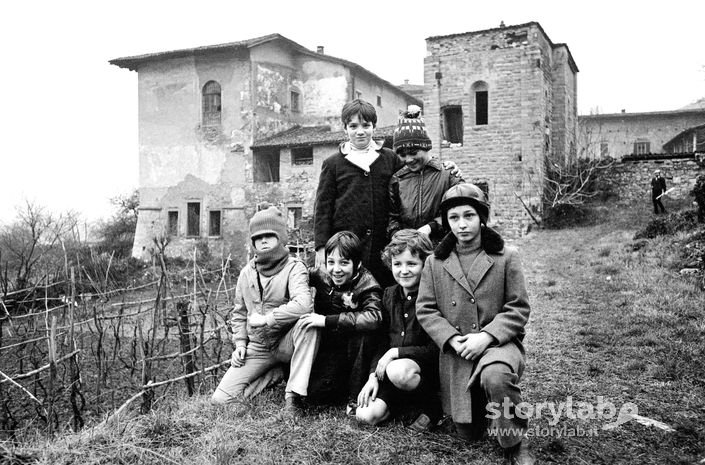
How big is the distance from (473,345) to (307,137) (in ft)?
59.4

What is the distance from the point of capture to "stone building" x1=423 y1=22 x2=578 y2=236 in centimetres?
1794

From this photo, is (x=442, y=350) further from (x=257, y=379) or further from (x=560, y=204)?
(x=560, y=204)

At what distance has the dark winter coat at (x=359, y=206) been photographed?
3869mm

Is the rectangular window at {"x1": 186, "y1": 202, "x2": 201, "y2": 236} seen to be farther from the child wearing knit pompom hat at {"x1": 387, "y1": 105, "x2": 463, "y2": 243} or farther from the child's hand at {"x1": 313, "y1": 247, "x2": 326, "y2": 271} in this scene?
the child wearing knit pompom hat at {"x1": 387, "y1": 105, "x2": 463, "y2": 243}

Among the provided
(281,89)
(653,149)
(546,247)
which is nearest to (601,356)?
(546,247)

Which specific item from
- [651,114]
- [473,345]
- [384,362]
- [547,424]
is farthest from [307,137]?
[651,114]

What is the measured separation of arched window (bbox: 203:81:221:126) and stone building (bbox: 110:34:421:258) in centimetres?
4

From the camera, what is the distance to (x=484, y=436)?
120 inches

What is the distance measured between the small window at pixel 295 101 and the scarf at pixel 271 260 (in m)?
19.5

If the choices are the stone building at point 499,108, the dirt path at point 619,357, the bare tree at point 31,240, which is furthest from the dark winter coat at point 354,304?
the stone building at point 499,108

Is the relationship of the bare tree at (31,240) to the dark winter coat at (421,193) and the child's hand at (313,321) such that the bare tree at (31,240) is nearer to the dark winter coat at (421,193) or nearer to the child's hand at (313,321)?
the child's hand at (313,321)

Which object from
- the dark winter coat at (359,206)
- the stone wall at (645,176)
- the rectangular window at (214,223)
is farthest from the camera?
the rectangular window at (214,223)

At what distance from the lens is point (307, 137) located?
20.3 meters

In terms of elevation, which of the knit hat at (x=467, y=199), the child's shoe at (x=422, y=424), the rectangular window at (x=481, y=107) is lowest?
the child's shoe at (x=422, y=424)
